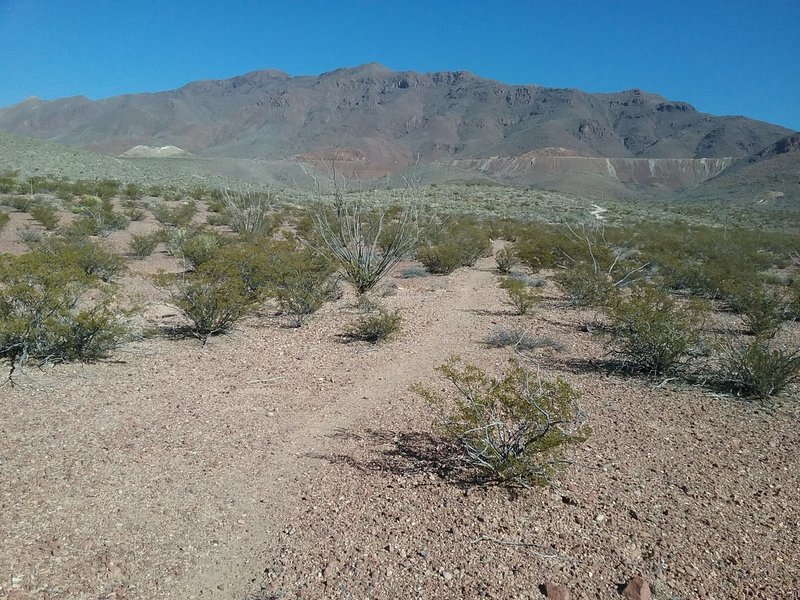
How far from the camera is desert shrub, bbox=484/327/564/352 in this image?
893cm

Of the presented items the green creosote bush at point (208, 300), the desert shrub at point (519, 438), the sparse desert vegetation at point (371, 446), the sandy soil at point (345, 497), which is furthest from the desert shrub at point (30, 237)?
the desert shrub at point (519, 438)

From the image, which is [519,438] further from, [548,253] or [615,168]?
[615,168]

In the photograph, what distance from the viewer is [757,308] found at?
36.7 feet

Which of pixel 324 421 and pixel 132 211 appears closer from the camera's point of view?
pixel 324 421

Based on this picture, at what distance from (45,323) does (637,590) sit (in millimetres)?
Answer: 6785

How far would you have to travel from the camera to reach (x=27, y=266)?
7605mm

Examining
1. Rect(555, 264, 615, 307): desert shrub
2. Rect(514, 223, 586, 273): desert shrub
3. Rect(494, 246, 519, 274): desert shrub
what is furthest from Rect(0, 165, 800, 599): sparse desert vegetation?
Rect(494, 246, 519, 274): desert shrub

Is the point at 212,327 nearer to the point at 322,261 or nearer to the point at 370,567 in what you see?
the point at 322,261

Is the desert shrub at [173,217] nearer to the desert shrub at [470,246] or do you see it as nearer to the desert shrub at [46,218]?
the desert shrub at [46,218]

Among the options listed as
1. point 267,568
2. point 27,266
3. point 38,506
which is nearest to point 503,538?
point 267,568

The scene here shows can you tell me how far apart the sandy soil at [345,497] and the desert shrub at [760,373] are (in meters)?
0.27

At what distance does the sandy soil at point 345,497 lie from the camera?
361cm

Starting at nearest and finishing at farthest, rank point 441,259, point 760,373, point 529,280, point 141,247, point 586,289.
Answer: point 760,373 → point 586,289 → point 529,280 → point 441,259 → point 141,247

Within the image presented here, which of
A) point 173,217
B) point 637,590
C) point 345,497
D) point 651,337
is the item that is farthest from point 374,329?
point 173,217
